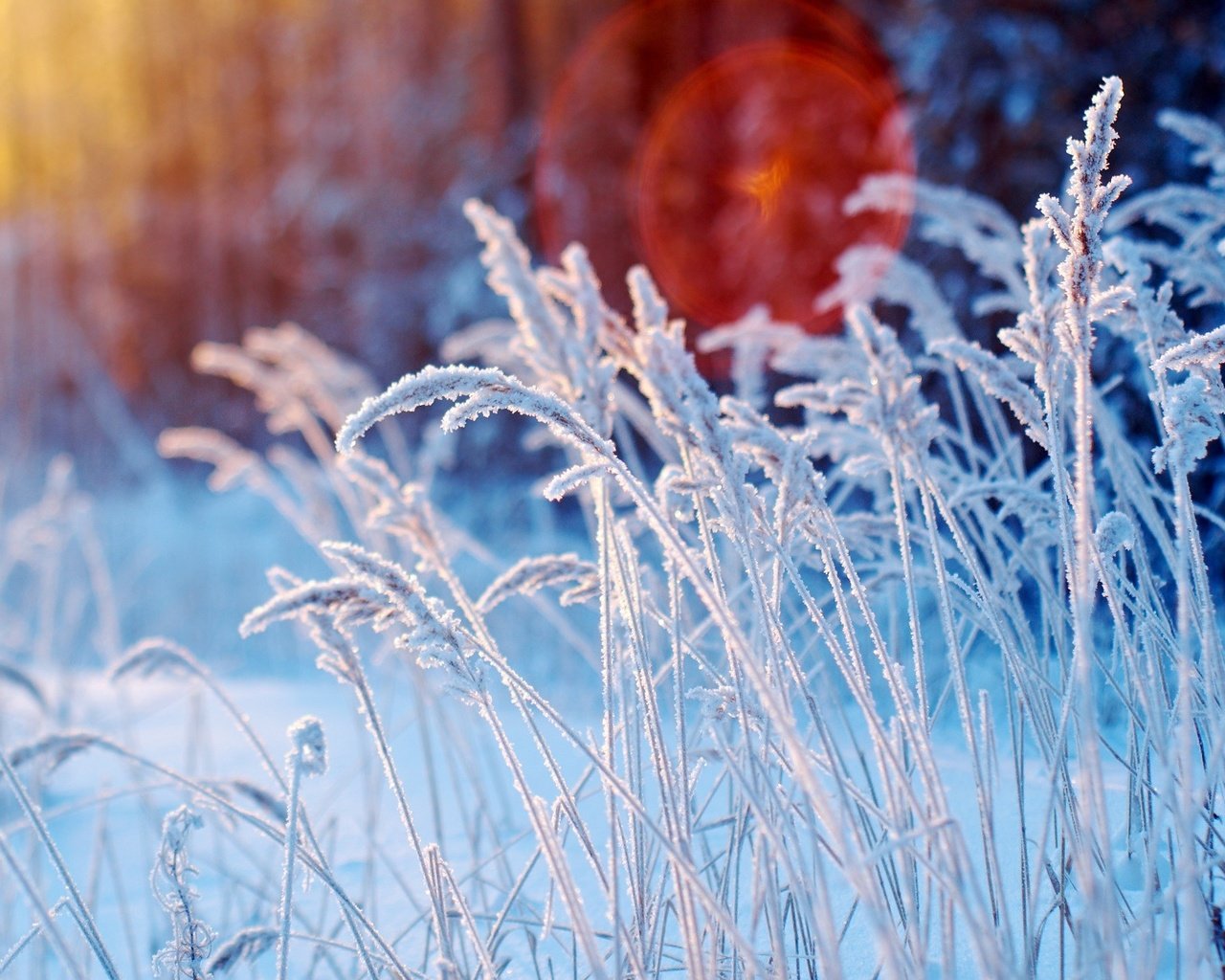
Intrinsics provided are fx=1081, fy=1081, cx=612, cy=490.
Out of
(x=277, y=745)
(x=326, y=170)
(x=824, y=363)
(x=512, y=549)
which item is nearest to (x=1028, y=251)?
(x=824, y=363)

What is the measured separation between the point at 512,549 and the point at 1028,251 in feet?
14.9

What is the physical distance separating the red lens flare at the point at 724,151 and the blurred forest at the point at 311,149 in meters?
0.17

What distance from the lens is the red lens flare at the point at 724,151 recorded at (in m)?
4.79

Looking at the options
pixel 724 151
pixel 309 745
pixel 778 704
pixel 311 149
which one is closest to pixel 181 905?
pixel 309 745

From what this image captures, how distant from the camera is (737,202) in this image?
5.44m

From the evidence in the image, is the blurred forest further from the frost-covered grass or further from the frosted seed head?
the frosted seed head

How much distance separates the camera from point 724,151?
5.70 meters

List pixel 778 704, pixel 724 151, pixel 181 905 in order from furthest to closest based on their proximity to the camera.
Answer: pixel 724 151 → pixel 181 905 → pixel 778 704

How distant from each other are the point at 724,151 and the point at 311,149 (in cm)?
488

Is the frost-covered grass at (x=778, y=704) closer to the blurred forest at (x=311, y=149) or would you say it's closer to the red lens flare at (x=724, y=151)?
the blurred forest at (x=311, y=149)

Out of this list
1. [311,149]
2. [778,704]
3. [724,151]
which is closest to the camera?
[778,704]

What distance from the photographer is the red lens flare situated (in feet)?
15.7

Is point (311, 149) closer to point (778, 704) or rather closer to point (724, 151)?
point (724, 151)

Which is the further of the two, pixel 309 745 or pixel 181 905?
pixel 181 905
